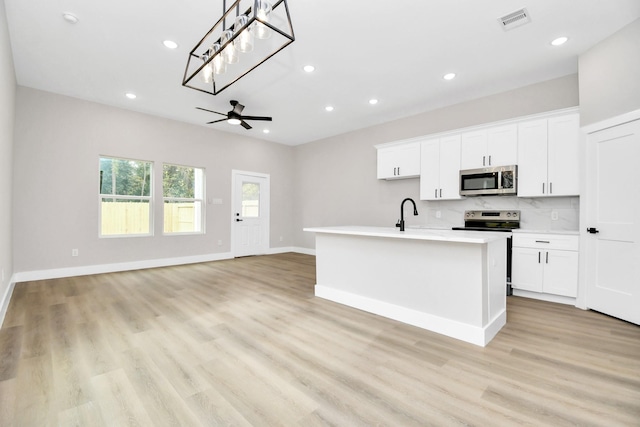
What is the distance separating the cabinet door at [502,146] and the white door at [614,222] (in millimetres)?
849

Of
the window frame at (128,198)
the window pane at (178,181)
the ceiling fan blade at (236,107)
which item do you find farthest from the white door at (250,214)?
the ceiling fan blade at (236,107)

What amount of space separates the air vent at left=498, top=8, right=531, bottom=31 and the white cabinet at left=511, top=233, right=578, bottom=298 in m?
2.49

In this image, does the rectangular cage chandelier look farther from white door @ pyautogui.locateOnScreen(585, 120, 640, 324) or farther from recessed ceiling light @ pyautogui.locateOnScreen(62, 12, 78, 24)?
white door @ pyautogui.locateOnScreen(585, 120, 640, 324)

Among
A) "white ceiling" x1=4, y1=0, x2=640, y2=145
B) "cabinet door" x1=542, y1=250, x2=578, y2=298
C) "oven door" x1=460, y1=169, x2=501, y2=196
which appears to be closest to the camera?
"white ceiling" x1=4, y1=0, x2=640, y2=145

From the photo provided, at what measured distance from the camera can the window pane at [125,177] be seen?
17.5 feet

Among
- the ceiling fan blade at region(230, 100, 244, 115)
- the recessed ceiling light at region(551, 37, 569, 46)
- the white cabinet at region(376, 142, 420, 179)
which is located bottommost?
the white cabinet at region(376, 142, 420, 179)

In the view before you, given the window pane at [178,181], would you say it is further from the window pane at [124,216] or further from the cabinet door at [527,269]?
the cabinet door at [527,269]

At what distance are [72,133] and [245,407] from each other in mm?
5568

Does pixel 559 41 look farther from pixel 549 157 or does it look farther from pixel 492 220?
pixel 492 220

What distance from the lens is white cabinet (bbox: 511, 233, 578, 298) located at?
11.5 feet

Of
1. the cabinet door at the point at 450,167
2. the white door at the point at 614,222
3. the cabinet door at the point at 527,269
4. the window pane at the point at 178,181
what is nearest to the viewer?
the white door at the point at 614,222

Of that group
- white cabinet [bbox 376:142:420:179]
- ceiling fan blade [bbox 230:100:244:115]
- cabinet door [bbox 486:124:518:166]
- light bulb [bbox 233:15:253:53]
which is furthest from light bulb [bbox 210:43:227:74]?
cabinet door [bbox 486:124:518:166]

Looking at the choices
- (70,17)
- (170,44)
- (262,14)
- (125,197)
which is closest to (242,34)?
(262,14)

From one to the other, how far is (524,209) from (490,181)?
2.12ft
